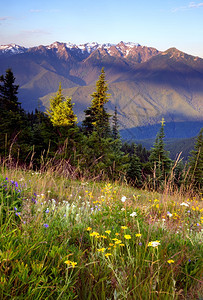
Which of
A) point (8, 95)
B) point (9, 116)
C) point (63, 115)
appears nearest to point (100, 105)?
point (63, 115)

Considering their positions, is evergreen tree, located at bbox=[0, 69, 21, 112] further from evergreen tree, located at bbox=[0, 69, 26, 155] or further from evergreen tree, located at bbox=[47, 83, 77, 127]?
evergreen tree, located at bbox=[47, 83, 77, 127]

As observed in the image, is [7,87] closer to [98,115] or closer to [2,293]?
[98,115]

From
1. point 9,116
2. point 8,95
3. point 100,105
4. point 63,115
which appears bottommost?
point 9,116

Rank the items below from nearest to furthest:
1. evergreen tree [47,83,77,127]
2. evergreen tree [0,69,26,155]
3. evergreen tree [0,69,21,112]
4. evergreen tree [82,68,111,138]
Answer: evergreen tree [47,83,77,127] < evergreen tree [0,69,26,155] < evergreen tree [0,69,21,112] < evergreen tree [82,68,111,138]

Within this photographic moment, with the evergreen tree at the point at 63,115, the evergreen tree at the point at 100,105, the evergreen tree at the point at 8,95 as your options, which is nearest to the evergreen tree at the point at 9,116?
the evergreen tree at the point at 8,95

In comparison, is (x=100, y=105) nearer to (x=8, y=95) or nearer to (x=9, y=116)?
(x=9, y=116)

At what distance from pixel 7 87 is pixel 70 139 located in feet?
36.5

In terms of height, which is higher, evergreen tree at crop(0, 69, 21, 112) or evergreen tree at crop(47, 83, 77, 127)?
evergreen tree at crop(0, 69, 21, 112)

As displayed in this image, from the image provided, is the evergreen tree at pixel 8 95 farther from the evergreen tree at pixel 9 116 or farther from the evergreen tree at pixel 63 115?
the evergreen tree at pixel 63 115

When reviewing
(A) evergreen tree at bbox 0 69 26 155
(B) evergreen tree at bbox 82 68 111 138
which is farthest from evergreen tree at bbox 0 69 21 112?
(B) evergreen tree at bbox 82 68 111 138

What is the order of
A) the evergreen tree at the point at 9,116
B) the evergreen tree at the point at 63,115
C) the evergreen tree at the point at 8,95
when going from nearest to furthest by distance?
the evergreen tree at the point at 63,115
the evergreen tree at the point at 9,116
the evergreen tree at the point at 8,95

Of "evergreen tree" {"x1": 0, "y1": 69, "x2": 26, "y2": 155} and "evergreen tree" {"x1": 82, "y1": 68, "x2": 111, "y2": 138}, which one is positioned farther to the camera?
"evergreen tree" {"x1": 82, "y1": 68, "x2": 111, "y2": 138}

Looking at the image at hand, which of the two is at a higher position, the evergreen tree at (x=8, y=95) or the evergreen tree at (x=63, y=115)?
the evergreen tree at (x=8, y=95)

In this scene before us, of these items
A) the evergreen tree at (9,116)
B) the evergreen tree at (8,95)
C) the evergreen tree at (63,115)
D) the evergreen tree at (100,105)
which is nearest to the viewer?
the evergreen tree at (63,115)
